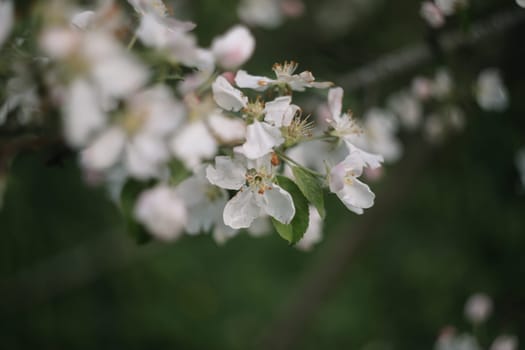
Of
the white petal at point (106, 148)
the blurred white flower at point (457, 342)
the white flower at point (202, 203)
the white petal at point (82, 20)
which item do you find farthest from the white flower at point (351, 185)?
the blurred white flower at point (457, 342)

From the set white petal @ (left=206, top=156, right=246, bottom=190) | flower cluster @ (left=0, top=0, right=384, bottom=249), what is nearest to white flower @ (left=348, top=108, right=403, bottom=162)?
flower cluster @ (left=0, top=0, right=384, bottom=249)

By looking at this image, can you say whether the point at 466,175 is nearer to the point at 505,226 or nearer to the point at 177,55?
the point at 505,226

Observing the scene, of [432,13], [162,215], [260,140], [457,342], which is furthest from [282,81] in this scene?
[457,342]

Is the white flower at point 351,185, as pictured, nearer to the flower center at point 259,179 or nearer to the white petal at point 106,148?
the flower center at point 259,179

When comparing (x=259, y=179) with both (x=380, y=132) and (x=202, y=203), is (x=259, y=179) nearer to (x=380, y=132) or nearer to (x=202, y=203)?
(x=202, y=203)

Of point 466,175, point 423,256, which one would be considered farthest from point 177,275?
point 466,175
